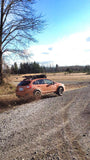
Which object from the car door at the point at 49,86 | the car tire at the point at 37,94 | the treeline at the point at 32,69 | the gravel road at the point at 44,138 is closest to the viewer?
the gravel road at the point at 44,138

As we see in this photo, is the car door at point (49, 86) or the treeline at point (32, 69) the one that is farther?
the treeline at point (32, 69)

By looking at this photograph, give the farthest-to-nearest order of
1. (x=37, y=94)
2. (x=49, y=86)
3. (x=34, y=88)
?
(x=49, y=86) → (x=37, y=94) → (x=34, y=88)

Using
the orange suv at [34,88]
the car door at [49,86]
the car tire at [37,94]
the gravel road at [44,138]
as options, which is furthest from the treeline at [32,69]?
the gravel road at [44,138]

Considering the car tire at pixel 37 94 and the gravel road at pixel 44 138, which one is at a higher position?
the car tire at pixel 37 94

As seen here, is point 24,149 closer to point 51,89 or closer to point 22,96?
point 22,96

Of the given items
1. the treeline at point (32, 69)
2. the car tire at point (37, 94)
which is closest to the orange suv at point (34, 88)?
the car tire at point (37, 94)

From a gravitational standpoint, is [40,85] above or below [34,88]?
above

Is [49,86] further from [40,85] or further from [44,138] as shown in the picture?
[44,138]

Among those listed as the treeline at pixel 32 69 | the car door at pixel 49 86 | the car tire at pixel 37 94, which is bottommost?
the car tire at pixel 37 94

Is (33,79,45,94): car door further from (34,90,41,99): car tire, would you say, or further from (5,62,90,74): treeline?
(5,62,90,74): treeline

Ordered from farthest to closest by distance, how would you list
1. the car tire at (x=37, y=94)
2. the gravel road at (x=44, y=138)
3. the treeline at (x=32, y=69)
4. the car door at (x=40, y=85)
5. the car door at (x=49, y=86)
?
the treeline at (x=32, y=69) → the car door at (x=49, y=86) → the car door at (x=40, y=85) → the car tire at (x=37, y=94) → the gravel road at (x=44, y=138)

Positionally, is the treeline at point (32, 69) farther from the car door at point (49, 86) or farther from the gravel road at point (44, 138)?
the gravel road at point (44, 138)

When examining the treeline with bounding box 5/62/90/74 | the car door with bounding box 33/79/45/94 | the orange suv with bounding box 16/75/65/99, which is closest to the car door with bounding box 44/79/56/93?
the orange suv with bounding box 16/75/65/99

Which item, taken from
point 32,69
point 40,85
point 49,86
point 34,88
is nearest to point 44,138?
point 34,88
